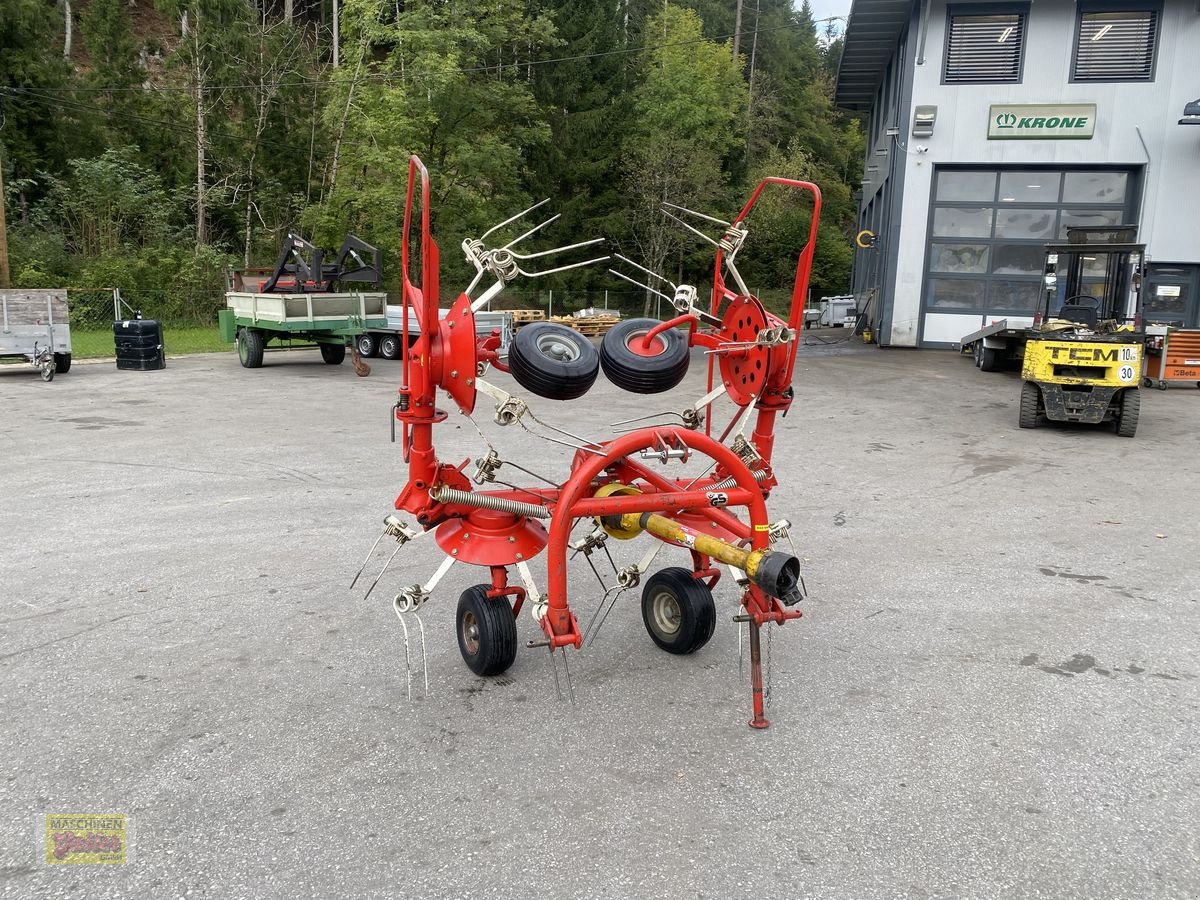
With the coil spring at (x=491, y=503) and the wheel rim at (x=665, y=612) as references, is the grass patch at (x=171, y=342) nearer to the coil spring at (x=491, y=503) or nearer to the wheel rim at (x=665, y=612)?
the coil spring at (x=491, y=503)

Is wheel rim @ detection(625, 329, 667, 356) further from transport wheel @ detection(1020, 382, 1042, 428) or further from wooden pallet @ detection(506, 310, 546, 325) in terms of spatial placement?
wooden pallet @ detection(506, 310, 546, 325)

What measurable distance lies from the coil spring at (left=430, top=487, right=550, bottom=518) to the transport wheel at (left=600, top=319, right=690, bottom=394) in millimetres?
779

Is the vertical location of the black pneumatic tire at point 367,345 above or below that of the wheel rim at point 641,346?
below

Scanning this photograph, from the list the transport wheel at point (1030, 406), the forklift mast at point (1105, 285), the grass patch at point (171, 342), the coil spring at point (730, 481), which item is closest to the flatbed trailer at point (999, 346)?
the forklift mast at point (1105, 285)

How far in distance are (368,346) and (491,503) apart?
16.6 m

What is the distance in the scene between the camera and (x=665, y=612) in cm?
484

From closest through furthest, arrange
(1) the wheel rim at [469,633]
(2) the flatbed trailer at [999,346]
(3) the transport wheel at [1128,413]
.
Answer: (1) the wheel rim at [469,633] → (3) the transport wheel at [1128,413] → (2) the flatbed trailer at [999,346]

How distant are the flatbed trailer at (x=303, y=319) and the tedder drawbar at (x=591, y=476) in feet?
43.9

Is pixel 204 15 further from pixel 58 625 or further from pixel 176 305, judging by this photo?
pixel 58 625

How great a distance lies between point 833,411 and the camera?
44.1ft

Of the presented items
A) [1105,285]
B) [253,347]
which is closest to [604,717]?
[1105,285]

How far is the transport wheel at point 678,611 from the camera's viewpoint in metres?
4.63

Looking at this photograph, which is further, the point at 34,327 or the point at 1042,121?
the point at 1042,121

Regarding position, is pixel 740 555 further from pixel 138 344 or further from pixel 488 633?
pixel 138 344
